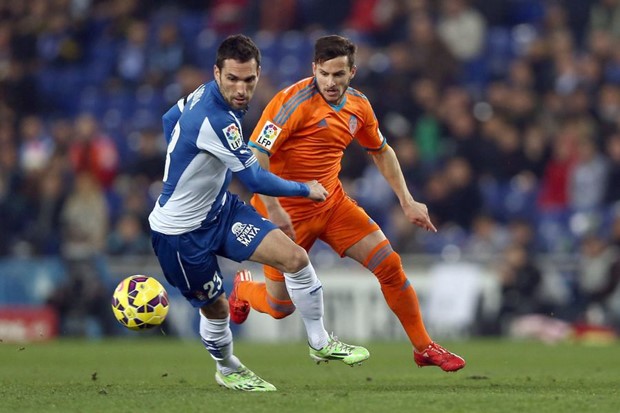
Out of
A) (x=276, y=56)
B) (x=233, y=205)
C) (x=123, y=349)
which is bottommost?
(x=123, y=349)

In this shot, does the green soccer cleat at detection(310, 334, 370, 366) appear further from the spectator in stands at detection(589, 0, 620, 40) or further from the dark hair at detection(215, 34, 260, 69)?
the spectator in stands at detection(589, 0, 620, 40)

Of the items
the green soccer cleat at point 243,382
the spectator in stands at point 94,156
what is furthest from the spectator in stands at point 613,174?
the green soccer cleat at point 243,382

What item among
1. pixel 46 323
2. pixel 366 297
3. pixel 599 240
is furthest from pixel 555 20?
pixel 46 323

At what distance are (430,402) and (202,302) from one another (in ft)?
6.55

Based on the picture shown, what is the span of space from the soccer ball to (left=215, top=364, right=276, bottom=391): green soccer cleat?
747mm

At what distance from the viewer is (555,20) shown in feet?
58.2

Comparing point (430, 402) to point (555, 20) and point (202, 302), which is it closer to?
point (202, 302)

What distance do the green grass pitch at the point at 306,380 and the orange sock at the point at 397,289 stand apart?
0.39 metres

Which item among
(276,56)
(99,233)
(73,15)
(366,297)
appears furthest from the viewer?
(73,15)

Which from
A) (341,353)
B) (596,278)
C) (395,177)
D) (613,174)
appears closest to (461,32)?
(613,174)

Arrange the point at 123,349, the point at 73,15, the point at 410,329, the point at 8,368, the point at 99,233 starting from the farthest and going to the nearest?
1. the point at 73,15
2. the point at 99,233
3. the point at 123,349
4. the point at 8,368
5. the point at 410,329

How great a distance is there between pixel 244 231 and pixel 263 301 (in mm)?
1364

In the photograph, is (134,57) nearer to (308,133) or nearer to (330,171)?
(330,171)

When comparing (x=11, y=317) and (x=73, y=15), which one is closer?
(x=11, y=317)
